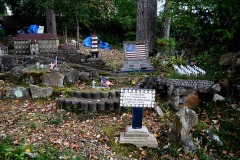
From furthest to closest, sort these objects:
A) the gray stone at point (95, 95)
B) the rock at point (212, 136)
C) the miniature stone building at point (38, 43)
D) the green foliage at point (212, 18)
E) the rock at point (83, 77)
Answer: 1. the miniature stone building at point (38, 43)
2. the rock at point (83, 77)
3. the green foliage at point (212, 18)
4. the gray stone at point (95, 95)
5. the rock at point (212, 136)

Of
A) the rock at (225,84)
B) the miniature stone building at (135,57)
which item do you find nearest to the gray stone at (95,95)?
the miniature stone building at (135,57)

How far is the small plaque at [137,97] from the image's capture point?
4.15 m

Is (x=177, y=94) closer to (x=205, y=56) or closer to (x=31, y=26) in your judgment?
(x=205, y=56)

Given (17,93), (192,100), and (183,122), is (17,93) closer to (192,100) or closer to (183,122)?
(183,122)

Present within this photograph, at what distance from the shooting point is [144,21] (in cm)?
981

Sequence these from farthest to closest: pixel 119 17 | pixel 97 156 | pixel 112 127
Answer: pixel 119 17 → pixel 112 127 → pixel 97 156

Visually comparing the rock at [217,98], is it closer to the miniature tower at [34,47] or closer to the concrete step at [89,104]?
the concrete step at [89,104]

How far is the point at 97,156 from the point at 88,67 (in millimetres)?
5570

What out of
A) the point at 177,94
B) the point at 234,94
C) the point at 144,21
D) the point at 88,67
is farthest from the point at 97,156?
the point at 144,21

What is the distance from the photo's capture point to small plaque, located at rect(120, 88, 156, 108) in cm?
415

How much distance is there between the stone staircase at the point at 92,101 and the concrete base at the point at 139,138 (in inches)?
51.4

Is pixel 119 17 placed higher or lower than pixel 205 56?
higher

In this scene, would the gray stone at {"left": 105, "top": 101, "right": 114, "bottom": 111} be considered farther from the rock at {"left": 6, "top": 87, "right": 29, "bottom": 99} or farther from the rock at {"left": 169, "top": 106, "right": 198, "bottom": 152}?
the rock at {"left": 6, "top": 87, "right": 29, "bottom": 99}

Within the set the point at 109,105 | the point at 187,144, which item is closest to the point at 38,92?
the point at 109,105
